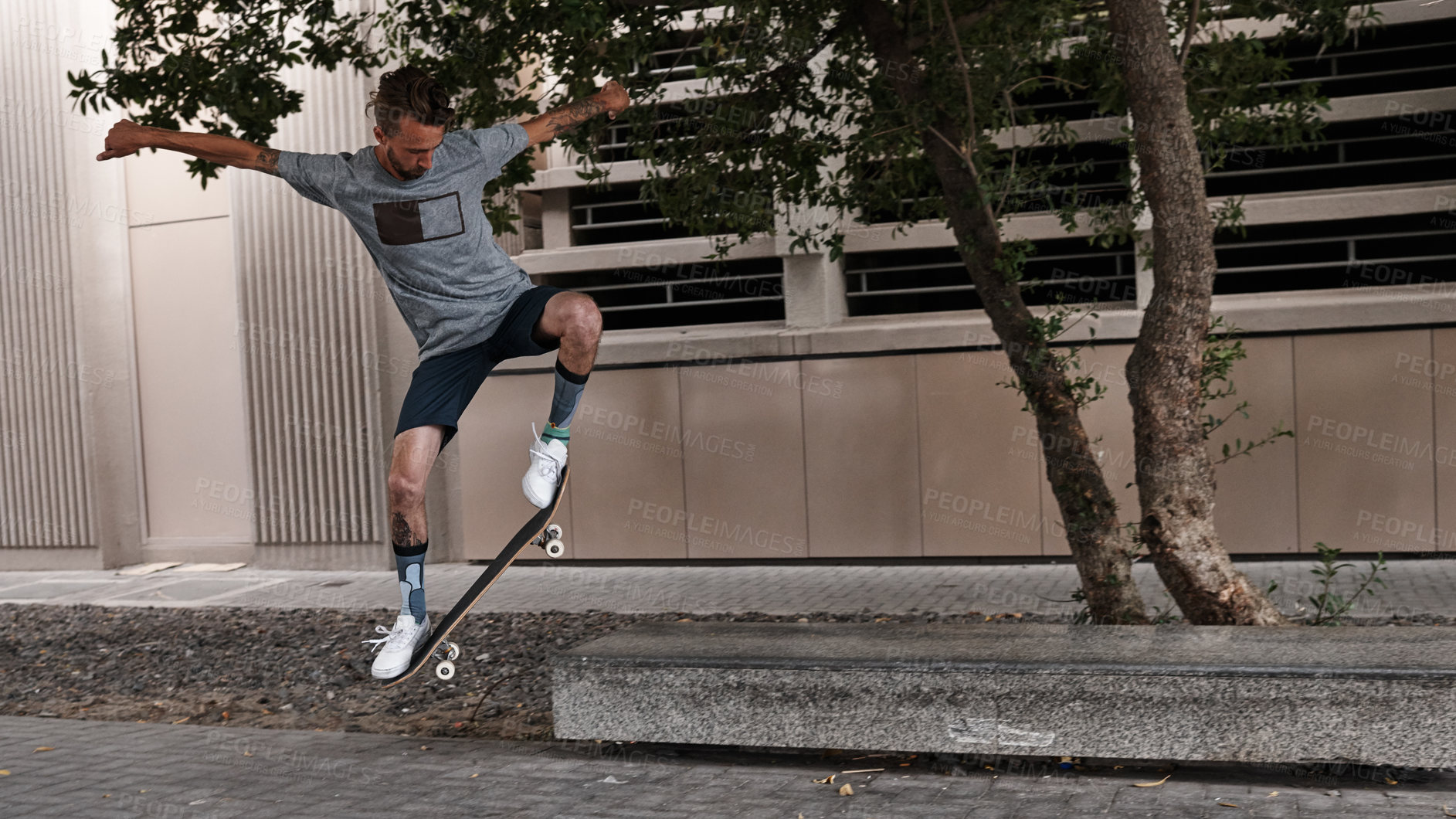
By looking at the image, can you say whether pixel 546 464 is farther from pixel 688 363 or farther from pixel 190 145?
pixel 688 363

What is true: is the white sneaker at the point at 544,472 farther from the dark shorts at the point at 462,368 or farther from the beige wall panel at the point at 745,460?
the beige wall panel at the point at 745,460

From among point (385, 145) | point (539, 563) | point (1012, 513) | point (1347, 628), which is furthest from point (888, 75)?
point (539, 563)

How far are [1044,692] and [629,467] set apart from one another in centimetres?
794

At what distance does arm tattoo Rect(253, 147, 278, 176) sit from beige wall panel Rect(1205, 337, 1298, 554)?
8440 millimetres

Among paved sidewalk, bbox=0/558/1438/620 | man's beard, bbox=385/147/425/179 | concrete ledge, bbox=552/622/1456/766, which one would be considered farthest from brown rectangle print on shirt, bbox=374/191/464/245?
paved sidewalk, bbox=0/558/1438/620

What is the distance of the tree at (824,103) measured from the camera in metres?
7.32

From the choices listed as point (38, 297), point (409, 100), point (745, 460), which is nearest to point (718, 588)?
point (745, 460)

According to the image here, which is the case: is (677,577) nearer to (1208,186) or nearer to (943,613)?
(943,613)

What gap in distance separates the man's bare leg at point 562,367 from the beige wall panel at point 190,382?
9.67 meters

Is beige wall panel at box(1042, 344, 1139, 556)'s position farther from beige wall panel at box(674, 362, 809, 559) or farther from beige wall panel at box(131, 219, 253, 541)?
beige wall panel at box(131, 219, 253, 541)

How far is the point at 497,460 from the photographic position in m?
13.2

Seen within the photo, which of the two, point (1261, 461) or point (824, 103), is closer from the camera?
A: point (824, 103)

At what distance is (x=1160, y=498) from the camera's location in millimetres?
6535

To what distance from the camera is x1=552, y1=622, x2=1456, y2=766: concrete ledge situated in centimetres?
480
